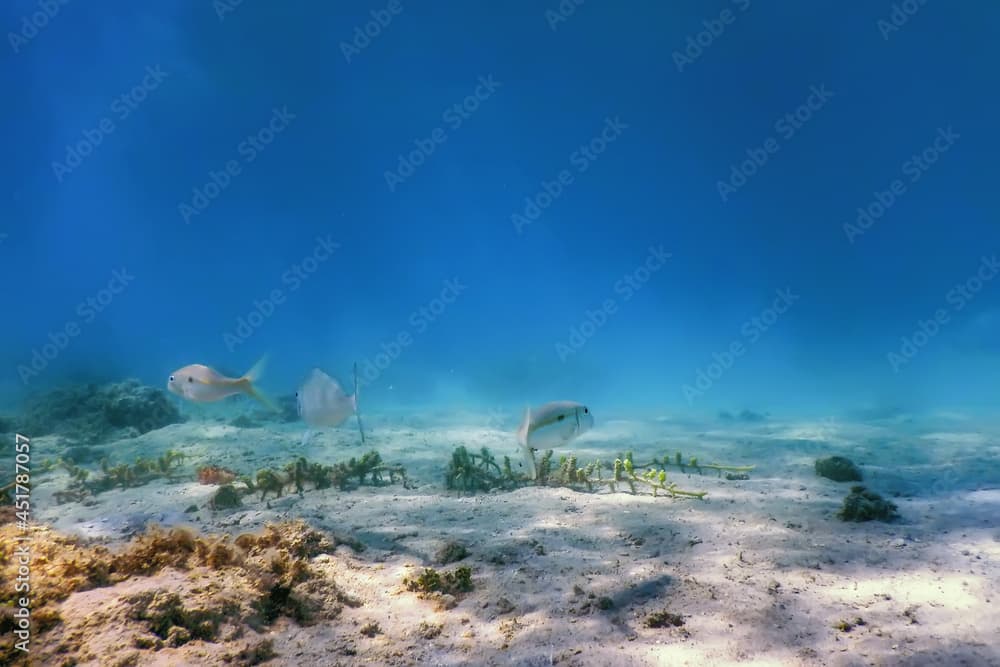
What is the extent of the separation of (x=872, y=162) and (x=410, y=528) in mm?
41011

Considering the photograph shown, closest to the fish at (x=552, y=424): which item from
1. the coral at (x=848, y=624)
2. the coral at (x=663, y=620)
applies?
the coral at (x=663, y=620)

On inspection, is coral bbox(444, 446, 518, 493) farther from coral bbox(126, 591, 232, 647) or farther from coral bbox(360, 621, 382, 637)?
coral bbox(126, 591, 232, 647)

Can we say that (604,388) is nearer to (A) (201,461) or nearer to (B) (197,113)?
(A) (201,461)

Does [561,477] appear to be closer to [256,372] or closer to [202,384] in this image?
[256,372]

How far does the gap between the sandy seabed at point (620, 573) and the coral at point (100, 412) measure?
18.4 ft

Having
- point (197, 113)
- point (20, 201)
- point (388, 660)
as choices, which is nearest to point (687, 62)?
Answer: point (388, 660)

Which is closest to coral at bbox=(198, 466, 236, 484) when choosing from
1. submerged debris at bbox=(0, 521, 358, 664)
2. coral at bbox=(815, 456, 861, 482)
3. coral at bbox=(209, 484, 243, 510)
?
coral at bbox=(209, 484, 243, 510)

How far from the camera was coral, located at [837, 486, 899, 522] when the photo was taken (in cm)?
501

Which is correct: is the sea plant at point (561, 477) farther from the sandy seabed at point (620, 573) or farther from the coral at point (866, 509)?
the coral at point (866, 509)

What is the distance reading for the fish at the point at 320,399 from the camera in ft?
14.8

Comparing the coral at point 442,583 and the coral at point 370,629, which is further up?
the coral at point 442,583

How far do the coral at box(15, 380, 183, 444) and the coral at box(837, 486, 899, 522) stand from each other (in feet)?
50.9

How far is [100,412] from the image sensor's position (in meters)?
13.3

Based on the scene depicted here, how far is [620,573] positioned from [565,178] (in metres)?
44.5
